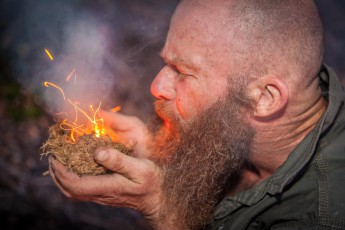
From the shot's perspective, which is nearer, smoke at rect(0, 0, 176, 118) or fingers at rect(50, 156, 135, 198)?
fingers at rect(50, 156, 135, 198)

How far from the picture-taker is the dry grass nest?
→ 273 centimetres

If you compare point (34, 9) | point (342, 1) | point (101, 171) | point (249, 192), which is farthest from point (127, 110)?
point (342, 1)

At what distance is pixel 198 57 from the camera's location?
105 inches

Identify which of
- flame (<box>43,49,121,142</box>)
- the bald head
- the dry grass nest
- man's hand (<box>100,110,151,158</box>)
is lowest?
man's hand (<box>100,110,151,158</box>)

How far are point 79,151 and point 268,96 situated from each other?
1680 mm

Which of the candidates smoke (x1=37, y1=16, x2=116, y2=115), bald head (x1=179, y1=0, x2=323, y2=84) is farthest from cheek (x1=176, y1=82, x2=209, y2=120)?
smoke (x1=37, y1=16, x2=116, y2=115)

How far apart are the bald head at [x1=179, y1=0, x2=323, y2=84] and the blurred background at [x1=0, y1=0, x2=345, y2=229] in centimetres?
195

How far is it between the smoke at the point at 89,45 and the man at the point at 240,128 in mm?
1436

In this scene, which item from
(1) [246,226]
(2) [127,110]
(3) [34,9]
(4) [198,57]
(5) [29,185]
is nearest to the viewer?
(4) [198,57]

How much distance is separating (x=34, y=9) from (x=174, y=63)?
2.61 meters

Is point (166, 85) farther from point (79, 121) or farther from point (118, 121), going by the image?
point (79, 121)

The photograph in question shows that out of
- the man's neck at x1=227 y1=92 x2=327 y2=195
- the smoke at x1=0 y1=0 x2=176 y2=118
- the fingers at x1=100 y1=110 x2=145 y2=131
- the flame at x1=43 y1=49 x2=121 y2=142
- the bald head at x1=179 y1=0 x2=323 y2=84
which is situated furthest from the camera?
the smoke at x1=0 y1=0 x2=176 y2=118

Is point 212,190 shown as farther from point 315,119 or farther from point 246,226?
point 315,119

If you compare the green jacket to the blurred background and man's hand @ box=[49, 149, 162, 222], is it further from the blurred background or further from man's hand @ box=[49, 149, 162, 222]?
the blurred background
